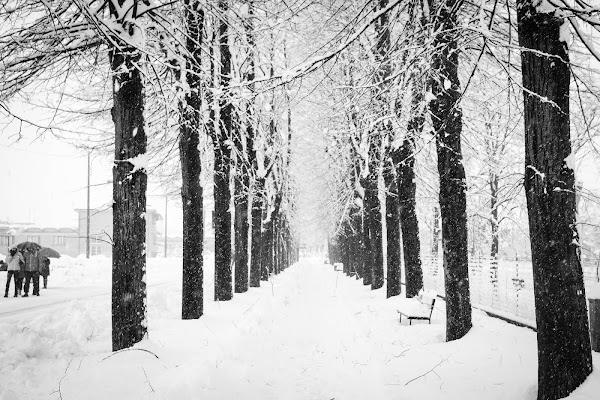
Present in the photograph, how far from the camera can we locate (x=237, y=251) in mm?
13148

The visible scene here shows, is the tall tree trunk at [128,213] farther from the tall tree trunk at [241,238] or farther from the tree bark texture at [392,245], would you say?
the tree bark texture at [392,245]

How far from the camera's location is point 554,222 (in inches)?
151

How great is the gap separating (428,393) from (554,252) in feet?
7.90

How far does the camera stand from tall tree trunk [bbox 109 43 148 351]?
5.22m

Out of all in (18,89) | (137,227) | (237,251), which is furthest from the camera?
(237,251)

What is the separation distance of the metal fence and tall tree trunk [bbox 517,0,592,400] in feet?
13.1

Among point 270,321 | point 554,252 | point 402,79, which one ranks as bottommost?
point 270,321

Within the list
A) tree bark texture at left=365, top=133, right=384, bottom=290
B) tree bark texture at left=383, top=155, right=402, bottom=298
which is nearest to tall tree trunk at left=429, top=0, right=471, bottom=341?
tree bark texture at left=383, top=155, right=402, bottom=298

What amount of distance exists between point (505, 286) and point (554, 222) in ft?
27.2

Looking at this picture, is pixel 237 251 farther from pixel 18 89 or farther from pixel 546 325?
pixel 546 325

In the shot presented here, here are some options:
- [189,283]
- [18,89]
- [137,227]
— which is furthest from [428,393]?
[18,89]

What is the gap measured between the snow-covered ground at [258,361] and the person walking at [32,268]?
4958mm

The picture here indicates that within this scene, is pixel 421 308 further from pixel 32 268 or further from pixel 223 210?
pixel 32 268

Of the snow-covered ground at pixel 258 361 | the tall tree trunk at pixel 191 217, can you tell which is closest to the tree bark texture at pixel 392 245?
the snow-covered ground at pixel 258 361
